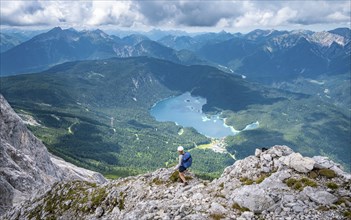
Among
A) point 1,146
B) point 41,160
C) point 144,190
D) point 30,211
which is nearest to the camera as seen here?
point 144,190

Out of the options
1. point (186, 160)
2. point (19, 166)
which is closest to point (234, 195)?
point (186, 160)

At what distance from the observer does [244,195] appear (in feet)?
97.5

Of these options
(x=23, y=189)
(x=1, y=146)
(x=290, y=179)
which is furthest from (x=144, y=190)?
(x=1, y=146)

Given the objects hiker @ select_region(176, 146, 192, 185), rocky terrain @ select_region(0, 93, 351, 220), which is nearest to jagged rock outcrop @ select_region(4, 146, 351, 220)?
Answer: rocky terrain @ select_region(0, 93, 351, 220)

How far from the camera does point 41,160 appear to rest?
107 meters

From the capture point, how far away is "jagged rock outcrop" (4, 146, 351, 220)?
27.5m

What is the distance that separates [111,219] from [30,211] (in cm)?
2314

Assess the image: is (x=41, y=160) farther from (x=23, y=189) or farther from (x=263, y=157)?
(x=263, y=157)

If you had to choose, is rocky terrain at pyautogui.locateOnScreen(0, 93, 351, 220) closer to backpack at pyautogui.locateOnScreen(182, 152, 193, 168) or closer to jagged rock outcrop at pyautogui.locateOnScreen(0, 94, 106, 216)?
backpack at pyautogui.locateOnScreen(182, 152, 193, 168)

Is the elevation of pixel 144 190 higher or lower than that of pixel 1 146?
higher

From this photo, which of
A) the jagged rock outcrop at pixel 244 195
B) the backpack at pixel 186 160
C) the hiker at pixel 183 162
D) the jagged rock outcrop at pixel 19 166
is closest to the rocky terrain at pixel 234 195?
the jagged rock outcrop at pixel 244 195

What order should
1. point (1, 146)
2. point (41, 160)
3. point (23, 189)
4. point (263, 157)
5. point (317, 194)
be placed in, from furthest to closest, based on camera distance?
point (41, 160)
point (1, 146)
point (23, 189)
point (263, 157)
point (317, 194)

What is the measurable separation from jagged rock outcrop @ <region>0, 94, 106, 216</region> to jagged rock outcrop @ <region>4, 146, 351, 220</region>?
1087 inches

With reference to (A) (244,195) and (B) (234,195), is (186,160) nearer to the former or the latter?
(B) (234,195)
